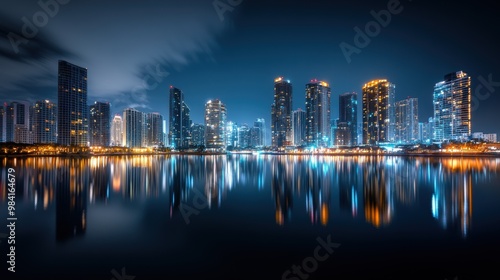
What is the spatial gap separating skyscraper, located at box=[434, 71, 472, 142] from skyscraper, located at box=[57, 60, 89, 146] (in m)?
240

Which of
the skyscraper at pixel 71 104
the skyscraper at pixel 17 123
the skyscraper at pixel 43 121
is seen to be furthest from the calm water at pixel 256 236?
the skyscraper at pixel 17 123

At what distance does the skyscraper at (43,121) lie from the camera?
172000 millimetres

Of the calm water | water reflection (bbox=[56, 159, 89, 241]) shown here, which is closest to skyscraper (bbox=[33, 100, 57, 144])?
water reflection (bbox=[56, 159, 89, 241])

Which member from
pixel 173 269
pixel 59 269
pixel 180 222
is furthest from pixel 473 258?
pixel 59 269

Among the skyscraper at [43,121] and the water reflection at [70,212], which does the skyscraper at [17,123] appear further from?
the water reflection at [70,212]

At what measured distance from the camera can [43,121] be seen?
6836 inches

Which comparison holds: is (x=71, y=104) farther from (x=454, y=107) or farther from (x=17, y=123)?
(x=454, y=107)

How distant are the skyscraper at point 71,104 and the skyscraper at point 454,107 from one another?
23979 cm

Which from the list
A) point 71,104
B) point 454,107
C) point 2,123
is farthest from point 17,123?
point 454,107

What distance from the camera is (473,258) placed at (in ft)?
26.6

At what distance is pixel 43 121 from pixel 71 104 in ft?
161

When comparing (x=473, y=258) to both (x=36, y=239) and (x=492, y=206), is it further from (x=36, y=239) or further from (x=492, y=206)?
(x=36, y=239)

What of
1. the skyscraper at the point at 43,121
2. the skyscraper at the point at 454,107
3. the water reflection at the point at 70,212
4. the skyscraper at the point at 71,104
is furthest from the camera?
the skyscraper at the point at 43,121

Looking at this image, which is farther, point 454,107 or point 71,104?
point 454,107
